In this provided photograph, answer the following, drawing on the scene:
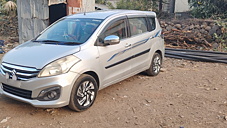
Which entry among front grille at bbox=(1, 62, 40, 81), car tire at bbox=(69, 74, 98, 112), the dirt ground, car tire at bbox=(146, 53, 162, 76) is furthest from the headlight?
car tire at bbox=(146, 53, 162, 76)

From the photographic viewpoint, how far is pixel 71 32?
4871mm

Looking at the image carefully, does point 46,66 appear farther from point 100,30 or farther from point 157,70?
point 157,70

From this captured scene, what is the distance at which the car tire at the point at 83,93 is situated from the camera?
13.4 feet

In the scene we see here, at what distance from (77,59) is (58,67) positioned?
0.37m

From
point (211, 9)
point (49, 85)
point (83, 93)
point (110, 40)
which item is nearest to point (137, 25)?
point (110, 40)

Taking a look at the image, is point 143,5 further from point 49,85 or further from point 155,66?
point 49,85

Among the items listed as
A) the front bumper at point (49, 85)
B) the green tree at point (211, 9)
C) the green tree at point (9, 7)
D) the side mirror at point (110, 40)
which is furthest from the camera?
the green tree at point (9, 7)

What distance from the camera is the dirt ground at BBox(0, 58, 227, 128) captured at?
13.0 ft

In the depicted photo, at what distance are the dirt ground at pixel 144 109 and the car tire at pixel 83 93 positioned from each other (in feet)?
0.47

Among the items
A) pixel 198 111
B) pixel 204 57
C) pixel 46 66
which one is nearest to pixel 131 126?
pixel 198 111

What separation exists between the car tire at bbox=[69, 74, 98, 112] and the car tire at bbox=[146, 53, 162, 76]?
2244 millimetres

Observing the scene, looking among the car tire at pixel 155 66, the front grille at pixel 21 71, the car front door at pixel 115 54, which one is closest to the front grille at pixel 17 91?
the front grille at pixel 21 71

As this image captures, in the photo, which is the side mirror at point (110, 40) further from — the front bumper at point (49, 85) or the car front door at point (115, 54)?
the front bumper at point (49, 85)

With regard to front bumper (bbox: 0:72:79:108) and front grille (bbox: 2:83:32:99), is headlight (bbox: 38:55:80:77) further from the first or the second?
Answer: front grille (bbox: 2:83:32:99)
